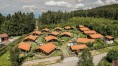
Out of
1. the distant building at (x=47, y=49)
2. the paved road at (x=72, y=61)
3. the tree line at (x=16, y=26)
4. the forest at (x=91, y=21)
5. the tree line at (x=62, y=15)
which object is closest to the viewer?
the paved road at (x=72, y=61)

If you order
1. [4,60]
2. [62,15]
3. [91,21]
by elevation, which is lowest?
[4,60]

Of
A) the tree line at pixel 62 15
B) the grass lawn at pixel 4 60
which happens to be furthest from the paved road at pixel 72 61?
the tree line at pixel 62 15

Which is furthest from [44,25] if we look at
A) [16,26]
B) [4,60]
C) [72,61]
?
[72,61]

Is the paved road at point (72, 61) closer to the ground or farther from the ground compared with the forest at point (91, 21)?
closer to the ground

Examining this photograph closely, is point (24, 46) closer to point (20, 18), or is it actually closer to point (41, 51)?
point (41, 51)

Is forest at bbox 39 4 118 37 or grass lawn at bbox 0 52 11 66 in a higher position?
forest at bbox 39 4 118 37

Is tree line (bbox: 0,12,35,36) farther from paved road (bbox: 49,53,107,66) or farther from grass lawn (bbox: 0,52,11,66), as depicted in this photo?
paved road (bbox: 49,53,107,66)

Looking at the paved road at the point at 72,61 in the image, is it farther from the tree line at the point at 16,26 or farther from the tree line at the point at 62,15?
the tree line at the point at 62,15

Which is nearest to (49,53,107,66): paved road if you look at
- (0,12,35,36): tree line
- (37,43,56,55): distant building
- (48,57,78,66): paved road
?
(48,57,78,66): paved road

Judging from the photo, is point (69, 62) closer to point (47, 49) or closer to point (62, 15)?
point (47, 49)

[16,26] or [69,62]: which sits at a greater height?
[16,26]

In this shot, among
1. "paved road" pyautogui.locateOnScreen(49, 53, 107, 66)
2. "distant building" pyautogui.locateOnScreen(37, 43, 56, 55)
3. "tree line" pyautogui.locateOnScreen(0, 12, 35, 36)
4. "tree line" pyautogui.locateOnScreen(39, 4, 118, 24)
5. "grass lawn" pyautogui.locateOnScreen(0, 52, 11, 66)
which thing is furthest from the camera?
"tree line" pyautogui.locateOnScreen(39, 4, 118, 24)

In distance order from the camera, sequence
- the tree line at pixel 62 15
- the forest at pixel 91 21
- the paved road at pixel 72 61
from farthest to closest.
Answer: the tree line at pixel 62 15
the forest at pixel 91 21
the paved road at pixel 72 61
